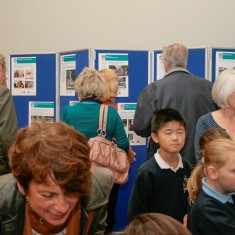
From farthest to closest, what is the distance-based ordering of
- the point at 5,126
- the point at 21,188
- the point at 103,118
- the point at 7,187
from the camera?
the point at 103,118 → the point at 5,126 → the point at 7,187 → the point at 21,188

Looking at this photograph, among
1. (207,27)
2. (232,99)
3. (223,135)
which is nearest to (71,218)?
(223,135)

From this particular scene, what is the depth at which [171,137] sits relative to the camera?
292cm

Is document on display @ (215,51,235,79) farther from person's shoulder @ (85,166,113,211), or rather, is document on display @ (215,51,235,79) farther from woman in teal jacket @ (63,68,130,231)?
person's shoulder @ (85,166,113,211)

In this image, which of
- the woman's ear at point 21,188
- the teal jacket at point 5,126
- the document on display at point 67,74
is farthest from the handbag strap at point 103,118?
the woman's ear at point 21,188

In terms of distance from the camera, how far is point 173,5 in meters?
5.83

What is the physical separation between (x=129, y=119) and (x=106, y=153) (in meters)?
1.23

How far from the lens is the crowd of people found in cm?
143

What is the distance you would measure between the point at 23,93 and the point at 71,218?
3.54 m

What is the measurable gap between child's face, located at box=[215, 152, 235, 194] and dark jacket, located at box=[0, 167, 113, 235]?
805 millimetres

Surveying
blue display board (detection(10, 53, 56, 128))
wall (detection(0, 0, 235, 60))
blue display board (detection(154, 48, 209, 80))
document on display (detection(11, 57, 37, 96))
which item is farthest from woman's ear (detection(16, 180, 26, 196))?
wall (detection(0, 0, 235, 60))

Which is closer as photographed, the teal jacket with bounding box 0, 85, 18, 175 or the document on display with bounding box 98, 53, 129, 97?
the teal jacket with bounding box 0, 85, 18, 175

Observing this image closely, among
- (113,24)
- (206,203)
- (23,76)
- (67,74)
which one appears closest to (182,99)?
(206,203)

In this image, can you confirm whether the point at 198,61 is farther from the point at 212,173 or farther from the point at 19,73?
the point at 212,173

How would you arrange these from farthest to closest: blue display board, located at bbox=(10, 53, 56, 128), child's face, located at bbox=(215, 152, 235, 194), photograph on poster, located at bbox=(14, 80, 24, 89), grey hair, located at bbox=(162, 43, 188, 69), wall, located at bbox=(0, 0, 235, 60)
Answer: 1. wall, located at bbox=(0, 0, 235, 60)
2. photograph on poster, located at bbox=(14, 80, 24, 89)
3. blue display board, located at bbox=(10, 53, 56, 128)
4. grey hair, located at bbox=(162, 43, 188, 69)
5. child's face, located at bbox=(215, 152, 235, 194)
